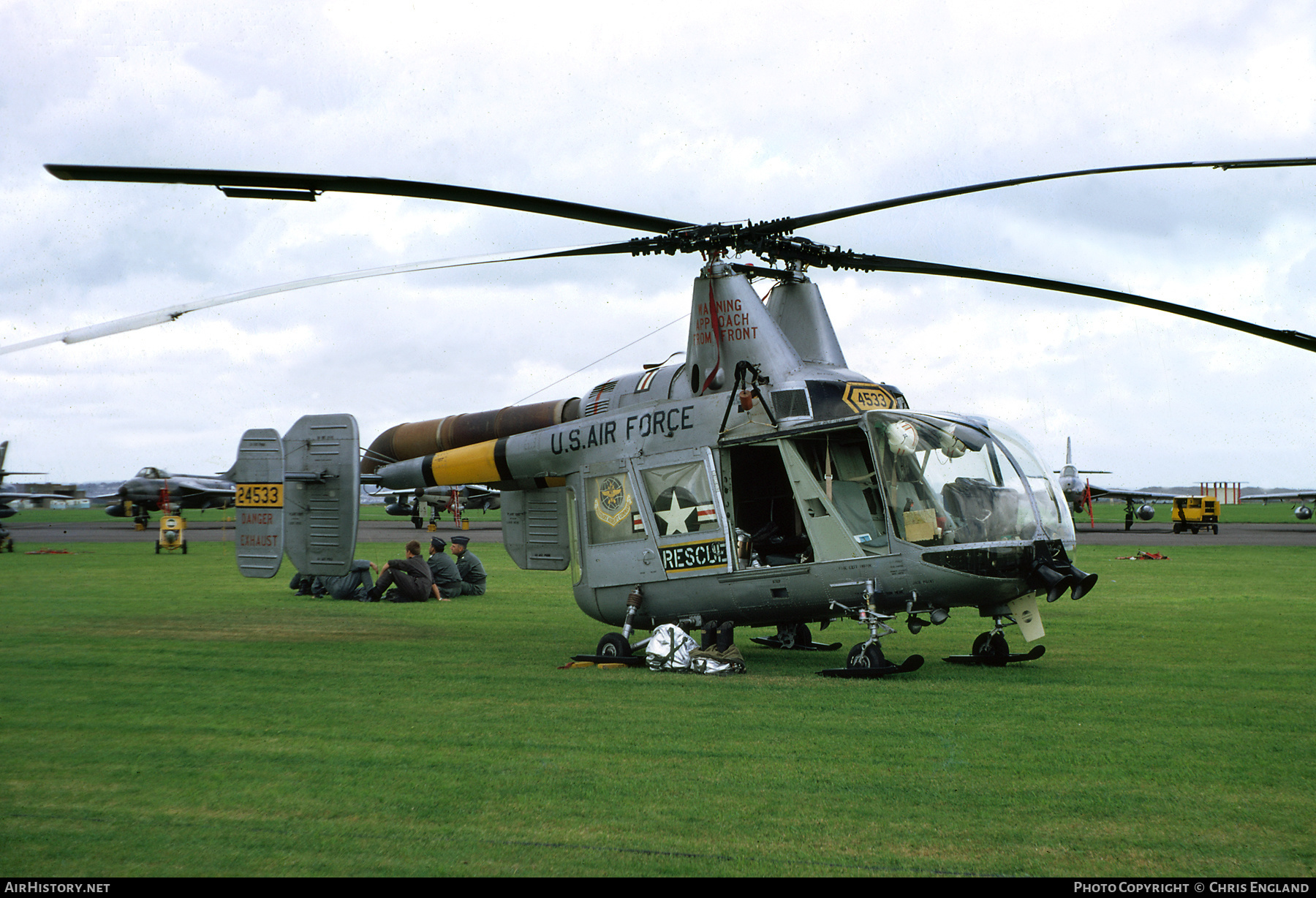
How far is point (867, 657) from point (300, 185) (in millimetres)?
6755

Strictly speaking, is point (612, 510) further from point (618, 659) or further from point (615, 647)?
A: point (618, 659)

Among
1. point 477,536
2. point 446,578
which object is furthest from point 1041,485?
point 477,536

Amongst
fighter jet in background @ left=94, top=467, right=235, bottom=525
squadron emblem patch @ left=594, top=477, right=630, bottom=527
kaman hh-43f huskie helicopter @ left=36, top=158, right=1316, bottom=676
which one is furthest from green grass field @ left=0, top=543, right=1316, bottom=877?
fighter jet in background @ left=94, top=467, right=235, bottom=525

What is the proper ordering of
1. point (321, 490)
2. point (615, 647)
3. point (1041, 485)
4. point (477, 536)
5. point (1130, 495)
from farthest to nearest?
point (1130, 495) < point (477, 536) < point (321, 490) < point (615, 647) < point (1041, 485)

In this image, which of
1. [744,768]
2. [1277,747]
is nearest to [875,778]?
[744,768]

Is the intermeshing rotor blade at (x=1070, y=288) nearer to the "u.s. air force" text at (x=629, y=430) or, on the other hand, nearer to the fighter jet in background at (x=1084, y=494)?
the "u.s. air force" text at (x=629, y=430)

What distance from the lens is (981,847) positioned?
4.82 m

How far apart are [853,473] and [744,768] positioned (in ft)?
14.8

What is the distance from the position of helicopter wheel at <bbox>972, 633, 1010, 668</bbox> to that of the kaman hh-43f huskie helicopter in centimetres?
3

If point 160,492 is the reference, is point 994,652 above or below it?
below

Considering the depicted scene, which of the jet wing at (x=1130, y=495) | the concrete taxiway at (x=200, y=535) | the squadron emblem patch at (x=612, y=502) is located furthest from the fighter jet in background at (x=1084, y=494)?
the squadron emblem patch at (x=612, y=502)

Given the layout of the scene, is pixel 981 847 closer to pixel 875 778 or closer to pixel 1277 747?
pixel 875 778

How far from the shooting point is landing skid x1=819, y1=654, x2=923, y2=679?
9672mm

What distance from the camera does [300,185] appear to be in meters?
7.85
